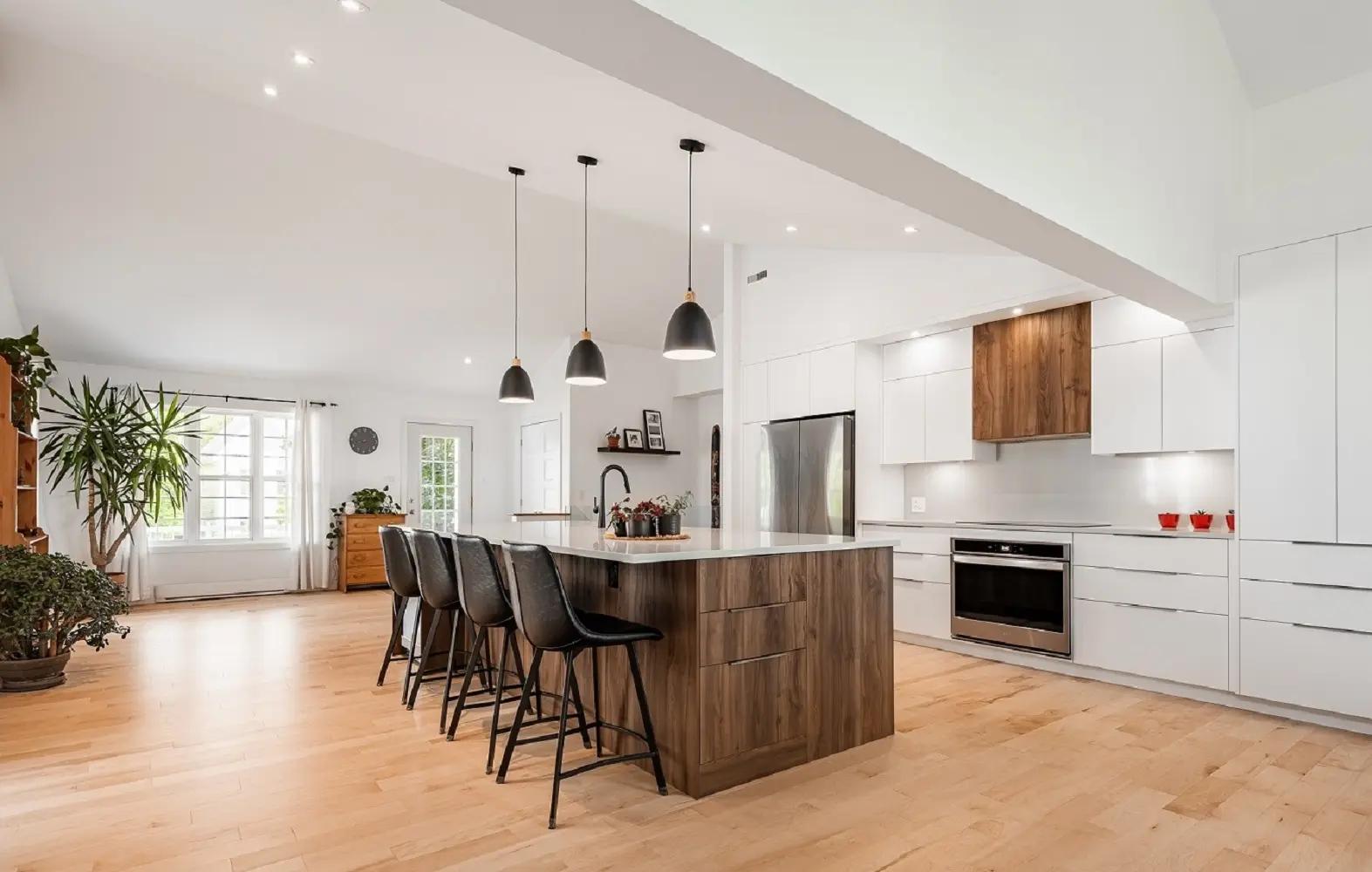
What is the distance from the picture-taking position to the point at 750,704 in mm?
2912

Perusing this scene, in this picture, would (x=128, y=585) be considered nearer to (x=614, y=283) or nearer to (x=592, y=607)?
(x=614, y=283)

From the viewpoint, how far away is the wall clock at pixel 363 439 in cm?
874

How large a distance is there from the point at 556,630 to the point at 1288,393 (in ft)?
12.1

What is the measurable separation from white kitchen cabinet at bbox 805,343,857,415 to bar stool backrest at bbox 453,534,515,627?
3410 mm

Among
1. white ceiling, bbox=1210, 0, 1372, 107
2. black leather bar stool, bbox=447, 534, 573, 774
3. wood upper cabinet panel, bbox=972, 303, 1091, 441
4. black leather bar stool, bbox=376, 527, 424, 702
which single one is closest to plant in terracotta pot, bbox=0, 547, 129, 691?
black leather bar stool, bbox=376, 527, 424, 702

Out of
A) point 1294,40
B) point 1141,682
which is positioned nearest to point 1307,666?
point 1141,682

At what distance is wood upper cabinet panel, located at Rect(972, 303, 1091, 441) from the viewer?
4.73 m

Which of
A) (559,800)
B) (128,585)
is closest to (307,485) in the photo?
(128,585)

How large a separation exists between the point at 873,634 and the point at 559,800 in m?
1.48

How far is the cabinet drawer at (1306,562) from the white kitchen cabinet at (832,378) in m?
2.63

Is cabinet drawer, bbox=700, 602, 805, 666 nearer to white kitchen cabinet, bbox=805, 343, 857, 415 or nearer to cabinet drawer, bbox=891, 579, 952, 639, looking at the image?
cabinet drawer, bbox=891, 579, 952, 639

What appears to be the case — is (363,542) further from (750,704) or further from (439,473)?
(750,704)

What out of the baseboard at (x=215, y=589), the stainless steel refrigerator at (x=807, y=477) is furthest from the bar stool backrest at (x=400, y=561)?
the baseboard at (x=215, y=589)

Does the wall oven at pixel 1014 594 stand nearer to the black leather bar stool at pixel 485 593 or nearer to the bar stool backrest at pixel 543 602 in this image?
the black leather bar stool at pixel 485 593
